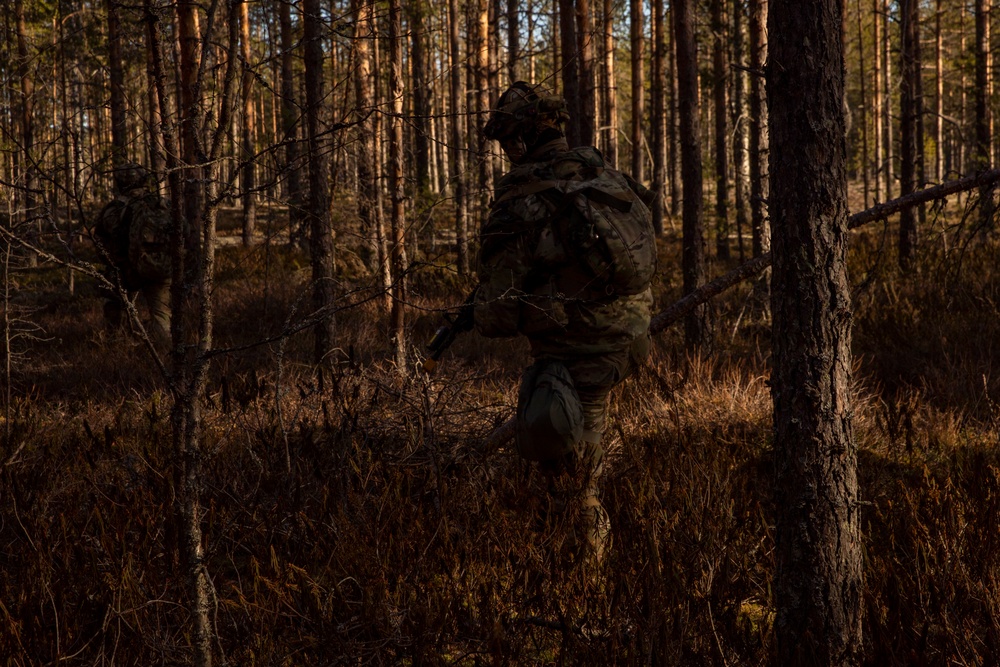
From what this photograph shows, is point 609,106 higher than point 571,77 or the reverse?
higher

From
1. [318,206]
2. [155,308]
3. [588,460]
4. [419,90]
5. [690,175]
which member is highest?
[419,90]

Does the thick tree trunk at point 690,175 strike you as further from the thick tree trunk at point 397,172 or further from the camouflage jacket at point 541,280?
the camouflage jacket at point 541,280

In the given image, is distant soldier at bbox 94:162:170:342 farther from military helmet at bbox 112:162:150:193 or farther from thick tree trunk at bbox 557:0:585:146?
military helmet at bbox 112:162:150:193

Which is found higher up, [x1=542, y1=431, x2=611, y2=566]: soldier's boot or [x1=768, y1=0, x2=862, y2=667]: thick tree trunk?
[x1=768, y1=0, x2=862, y2=667]: thick tree trunk

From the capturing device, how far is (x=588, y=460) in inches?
140

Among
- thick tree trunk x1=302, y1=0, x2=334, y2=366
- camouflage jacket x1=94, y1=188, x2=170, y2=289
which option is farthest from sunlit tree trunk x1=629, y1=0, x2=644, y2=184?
thick tree trunk x1=302, y1=0, x2=334, y2=366

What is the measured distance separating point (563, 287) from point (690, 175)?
15.2 ft

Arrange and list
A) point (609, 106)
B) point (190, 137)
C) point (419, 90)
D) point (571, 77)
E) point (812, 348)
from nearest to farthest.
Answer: point (812, 348), point (190, 137), point (571, 77), point (419, 90), point (609, 106)

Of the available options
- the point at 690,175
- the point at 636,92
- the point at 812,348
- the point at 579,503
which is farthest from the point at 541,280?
the point at 636,92

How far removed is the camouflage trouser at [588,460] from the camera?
340 centimetres

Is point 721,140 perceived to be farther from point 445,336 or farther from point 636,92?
point 445,336

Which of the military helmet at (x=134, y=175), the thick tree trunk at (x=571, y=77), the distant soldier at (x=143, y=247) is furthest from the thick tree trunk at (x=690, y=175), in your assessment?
the distant soldier at (x=143, y=247)

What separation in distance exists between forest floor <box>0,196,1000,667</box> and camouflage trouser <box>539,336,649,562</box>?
128 millimetres

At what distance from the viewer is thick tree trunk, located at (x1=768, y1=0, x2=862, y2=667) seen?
87.7 inches
